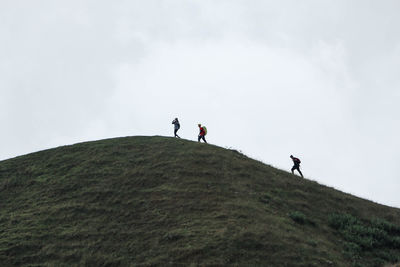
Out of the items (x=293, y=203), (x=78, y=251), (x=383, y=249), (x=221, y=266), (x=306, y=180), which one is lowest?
(x=78, y=251)

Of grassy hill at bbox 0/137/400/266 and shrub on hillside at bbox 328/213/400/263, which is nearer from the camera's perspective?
grassy hill at bbox 0/137/400/266

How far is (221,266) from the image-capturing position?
14508 mm

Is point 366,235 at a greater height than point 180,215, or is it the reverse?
point 366,235

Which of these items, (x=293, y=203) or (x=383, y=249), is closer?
(x=383, y=249)

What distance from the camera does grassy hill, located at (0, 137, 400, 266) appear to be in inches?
635

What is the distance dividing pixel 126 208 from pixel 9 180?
39.0 feet

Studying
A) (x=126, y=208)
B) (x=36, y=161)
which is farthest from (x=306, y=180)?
(x=36, y=161)

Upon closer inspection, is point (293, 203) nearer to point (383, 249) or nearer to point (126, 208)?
point (383, 249)

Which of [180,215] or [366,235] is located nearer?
[180,215]

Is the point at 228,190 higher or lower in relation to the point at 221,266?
higher

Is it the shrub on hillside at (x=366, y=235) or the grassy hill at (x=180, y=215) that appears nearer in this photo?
the grassy hill at (x=180, y=215)

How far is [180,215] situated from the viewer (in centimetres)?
1892

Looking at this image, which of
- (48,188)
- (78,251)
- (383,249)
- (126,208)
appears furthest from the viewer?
(48,188)

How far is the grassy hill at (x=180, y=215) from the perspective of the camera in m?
16.1
